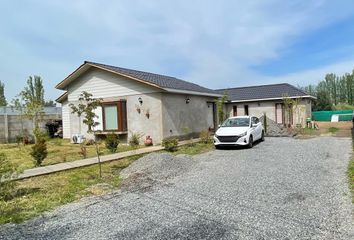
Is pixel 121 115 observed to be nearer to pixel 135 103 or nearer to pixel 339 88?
pixel 135 103

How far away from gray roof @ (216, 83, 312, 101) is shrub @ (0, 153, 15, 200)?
67.1 ft

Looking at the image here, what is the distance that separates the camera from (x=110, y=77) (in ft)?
52.0

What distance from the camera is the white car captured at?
502 inches

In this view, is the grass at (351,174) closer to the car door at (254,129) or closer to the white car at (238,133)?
the white car at (238,133)

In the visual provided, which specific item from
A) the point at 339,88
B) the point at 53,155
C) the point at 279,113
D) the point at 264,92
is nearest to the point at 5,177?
the point at 53,155

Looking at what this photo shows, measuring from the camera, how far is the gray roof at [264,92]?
25.1m

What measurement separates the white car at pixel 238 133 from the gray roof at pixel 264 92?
10674 mm

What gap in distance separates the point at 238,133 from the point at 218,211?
8255 millimetres

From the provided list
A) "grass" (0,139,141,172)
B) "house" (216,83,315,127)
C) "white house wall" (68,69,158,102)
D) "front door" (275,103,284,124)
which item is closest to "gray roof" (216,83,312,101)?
"house" (216,83,315,127)

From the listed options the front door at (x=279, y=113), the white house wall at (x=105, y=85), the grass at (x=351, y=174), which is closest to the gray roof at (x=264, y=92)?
the front door at (x=279, y=113)

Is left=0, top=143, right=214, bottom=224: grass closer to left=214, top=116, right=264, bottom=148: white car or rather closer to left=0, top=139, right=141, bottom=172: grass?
left=0, top=139, right=141, bottom=172: grass

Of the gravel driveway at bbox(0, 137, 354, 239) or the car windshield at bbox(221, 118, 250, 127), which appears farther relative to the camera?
the car windshield at bbox(221, 118, 250, 127)

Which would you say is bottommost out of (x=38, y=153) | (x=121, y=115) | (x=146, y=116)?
(x=38, y=153)

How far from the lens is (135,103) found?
15008 millimetres
